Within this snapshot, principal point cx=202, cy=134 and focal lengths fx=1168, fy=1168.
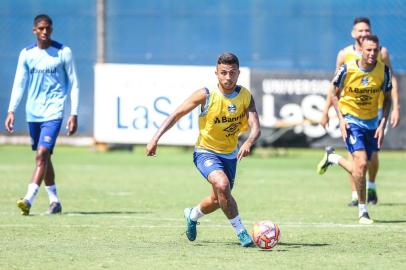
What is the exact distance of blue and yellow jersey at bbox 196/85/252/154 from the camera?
1091 centimetres

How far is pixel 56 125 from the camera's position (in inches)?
553

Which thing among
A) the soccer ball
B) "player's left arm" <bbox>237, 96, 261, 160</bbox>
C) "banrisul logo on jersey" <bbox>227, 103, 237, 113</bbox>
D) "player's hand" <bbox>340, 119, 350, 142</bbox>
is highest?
"banrisul logo on jersey" <bbox>227, 103, 237, 113</bbox>

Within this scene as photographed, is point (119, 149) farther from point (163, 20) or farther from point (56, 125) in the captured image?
point (56, 125)

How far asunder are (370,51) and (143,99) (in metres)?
11.5

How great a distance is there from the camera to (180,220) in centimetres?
1329

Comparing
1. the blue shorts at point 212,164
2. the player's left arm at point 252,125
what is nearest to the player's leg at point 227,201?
the blue shorts at point 212,164

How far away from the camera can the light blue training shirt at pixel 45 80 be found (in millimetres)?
14102

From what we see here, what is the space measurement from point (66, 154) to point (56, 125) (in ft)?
39.2

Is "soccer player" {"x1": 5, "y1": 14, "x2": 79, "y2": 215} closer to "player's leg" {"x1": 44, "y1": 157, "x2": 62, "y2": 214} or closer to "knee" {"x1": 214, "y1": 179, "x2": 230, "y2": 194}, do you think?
"player's leg" {"x1": 44, "y1": 157, "x2": 62, "y2": 214}

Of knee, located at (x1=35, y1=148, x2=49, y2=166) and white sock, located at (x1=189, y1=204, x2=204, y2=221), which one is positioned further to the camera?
knee, located at (x1=35, y1=148, x2=49, y2=166)

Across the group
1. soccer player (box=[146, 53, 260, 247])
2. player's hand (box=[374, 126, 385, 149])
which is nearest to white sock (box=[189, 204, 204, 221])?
soccer player (box=[146, 53, 260, 247])

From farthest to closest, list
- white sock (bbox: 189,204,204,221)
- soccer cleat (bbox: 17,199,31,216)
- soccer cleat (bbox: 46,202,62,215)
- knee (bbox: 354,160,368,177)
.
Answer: soccer cleat (bbox: 46,202,62,215) < soccer cleat (bbox: 17,199,31,216) < knee (bbox: 354,160,368,177) < white sock (bbox: 189,204,204,221)

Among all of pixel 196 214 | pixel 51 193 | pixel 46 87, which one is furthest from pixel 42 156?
pixel 196 214

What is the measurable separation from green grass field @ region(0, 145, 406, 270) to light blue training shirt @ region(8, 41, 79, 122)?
1.26 metres
